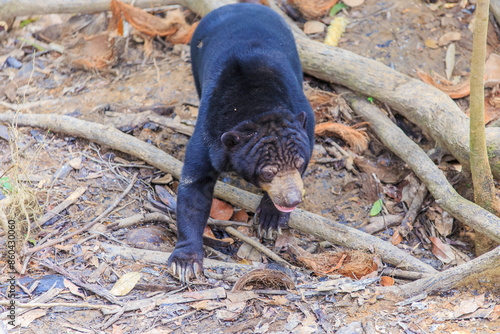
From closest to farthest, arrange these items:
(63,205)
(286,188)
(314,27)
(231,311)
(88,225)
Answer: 1. (231,311)
2. (286,188)
3. (88,225)
4. (63,205)
5. (314,27)

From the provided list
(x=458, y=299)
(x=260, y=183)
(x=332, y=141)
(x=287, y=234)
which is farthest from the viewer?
(x=332, y=141)

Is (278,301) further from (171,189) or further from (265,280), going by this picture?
(171,189)

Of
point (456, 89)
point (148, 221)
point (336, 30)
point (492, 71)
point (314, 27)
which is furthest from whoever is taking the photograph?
point (314, 27)

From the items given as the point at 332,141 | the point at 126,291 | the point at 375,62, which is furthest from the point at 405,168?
the point at 126,291

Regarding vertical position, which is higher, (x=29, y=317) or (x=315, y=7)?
(x=315, y=7)

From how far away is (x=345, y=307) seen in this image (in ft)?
11.3

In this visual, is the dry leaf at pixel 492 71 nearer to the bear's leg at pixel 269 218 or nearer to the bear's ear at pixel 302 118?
the bear's ear at pixel 302 118

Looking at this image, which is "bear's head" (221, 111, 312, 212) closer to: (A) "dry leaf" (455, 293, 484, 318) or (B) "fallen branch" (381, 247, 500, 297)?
(B) "fallen branch" (381, 247, 500, 297)

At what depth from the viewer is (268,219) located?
467 cm

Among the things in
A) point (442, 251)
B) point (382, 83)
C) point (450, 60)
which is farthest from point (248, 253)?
point (450, 60)

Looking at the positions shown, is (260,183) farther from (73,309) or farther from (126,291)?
(73,309)

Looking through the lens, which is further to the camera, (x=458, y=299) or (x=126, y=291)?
(x=126, y=291)

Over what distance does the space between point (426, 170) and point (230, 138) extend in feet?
6.68

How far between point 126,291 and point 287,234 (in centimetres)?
176
